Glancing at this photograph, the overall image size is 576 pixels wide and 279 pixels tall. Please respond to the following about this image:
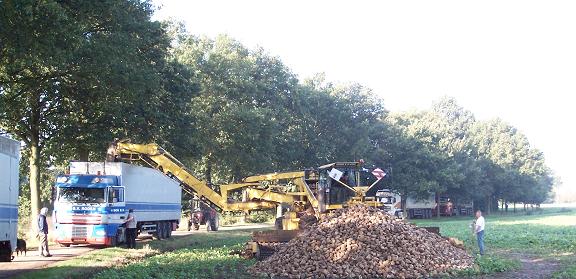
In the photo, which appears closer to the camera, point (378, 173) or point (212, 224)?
point (378, 173)

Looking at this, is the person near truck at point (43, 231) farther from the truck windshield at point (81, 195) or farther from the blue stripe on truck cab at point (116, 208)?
the truck windshield at point (81, 195)

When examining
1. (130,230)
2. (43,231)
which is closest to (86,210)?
(130,230)

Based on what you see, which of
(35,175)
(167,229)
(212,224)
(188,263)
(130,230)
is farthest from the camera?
(212,224)

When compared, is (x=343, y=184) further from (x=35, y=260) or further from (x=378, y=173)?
(x=35, y=260)

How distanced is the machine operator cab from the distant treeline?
117 centimetres

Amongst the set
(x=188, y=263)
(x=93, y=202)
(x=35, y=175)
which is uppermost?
(x=35, y=175)

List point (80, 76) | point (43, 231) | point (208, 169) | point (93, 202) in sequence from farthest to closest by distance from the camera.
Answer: point (208, 169)
point (93, 202)
point (80, 76)
point (43, 231)

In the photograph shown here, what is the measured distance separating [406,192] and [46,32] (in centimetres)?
6044

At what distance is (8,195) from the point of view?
55.7 ft

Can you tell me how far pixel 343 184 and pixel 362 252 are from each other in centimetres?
535

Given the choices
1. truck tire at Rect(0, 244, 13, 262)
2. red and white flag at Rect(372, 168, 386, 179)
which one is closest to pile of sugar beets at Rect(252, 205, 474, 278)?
red and white flag at Rect(372, 168, 386, 179)

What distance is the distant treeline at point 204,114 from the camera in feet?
77.2

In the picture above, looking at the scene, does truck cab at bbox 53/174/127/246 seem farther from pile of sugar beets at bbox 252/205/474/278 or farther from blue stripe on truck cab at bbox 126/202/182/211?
pile of sugar beets at bbox 252/205/474/278

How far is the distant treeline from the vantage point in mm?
23516
